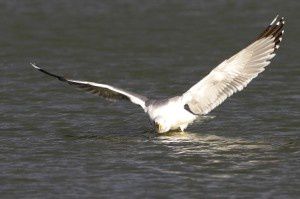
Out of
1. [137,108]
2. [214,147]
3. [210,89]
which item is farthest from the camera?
[137,108]

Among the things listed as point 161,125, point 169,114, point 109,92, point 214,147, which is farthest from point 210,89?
point 109,92

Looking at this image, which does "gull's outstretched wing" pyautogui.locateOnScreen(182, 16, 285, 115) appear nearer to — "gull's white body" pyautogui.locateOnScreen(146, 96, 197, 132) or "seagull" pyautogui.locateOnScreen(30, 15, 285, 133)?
"seagull" pyautogui.locateOnScreen(30, 15, 285, 133)

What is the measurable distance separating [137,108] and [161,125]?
75.4 inches

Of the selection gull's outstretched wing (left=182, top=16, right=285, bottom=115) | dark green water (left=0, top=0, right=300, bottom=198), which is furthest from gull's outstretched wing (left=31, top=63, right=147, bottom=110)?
gull's outstretched wing (left=182, top=16, right=285, bottom=115)

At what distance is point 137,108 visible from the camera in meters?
14.9

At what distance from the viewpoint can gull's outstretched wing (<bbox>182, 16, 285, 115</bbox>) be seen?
1307cm

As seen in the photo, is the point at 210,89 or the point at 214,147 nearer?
the point at 214,147

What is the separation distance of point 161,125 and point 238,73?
112cm

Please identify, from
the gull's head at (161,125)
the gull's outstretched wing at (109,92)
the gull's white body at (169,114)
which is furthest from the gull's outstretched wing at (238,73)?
the gull's outstretched wing at (109,92)

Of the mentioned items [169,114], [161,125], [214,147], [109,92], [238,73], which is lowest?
[214,147]

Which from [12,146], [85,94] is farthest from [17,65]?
[12,146]

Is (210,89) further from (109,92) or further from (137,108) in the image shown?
(137,108)

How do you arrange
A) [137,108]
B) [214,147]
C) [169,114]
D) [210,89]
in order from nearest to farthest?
1. [214,147]
2. [169,114]
3. [210,89]
4. [137,108]

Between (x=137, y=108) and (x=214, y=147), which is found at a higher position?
(x=137, y=108)
